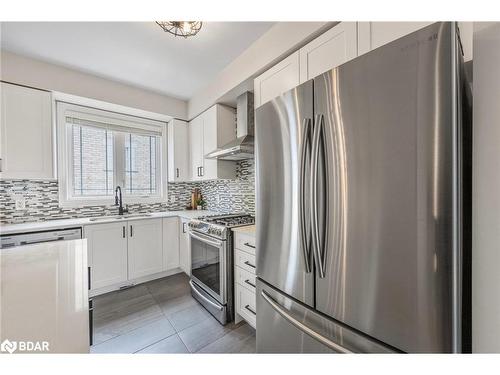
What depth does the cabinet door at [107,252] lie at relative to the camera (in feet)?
7.39

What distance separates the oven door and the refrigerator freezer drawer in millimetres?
637

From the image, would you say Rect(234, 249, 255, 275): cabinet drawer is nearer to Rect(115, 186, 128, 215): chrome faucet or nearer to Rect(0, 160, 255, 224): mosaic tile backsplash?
Rect(0, 160, 255, 224): mosaic tile backsplash

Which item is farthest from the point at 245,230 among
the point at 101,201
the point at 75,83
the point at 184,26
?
the point at 75,83

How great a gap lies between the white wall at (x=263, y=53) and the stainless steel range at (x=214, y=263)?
143 centimetres

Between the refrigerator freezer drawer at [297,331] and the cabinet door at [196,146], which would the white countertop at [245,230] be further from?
the cabinet door at [196,146]

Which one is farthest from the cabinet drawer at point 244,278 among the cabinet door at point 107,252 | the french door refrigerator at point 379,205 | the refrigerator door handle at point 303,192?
the cabinet door at point 107,252

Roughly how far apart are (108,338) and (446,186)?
2353mm

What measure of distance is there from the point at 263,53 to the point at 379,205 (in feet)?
5.33

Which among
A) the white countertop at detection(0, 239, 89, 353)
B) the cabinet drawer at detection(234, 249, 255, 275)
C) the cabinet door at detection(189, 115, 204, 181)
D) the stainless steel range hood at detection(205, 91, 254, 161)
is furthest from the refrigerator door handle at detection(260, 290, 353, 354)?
the cabinet door at detection(189, 115, 204, 181)

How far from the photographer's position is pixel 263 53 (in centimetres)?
177

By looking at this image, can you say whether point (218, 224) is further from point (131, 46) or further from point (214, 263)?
point (131, 46)
